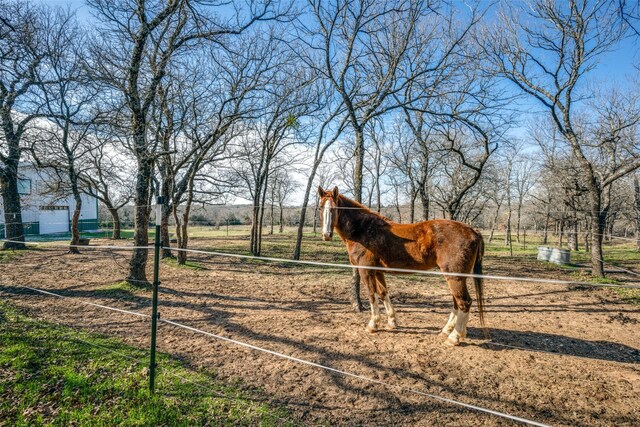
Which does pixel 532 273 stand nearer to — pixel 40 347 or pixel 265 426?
pixel 265 426

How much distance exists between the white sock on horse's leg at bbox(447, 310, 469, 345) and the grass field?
2.58m

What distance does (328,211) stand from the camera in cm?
430

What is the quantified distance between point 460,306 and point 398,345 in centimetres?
101

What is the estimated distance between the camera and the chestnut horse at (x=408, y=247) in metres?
4.06

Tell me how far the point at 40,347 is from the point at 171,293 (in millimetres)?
2984

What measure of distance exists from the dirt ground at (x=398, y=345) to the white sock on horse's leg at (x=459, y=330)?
0.54ft

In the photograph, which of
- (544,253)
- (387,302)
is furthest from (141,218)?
(544,253)

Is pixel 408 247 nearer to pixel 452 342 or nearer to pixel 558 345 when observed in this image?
pixel 452 342

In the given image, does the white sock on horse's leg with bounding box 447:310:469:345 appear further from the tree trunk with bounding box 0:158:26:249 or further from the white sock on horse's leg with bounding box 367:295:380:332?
the tree trunk with bounding box 0:158:26:249

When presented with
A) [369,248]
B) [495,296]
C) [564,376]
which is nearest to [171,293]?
[369,248]

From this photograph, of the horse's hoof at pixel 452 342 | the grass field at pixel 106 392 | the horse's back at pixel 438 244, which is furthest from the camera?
the horse's hoof at pixel 452 342

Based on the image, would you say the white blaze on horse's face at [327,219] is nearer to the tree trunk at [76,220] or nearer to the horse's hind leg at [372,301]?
the horse's hind leg at [372,301]

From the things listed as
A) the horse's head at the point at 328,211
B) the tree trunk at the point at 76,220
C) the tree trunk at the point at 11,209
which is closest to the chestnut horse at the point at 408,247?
the horse's head at the point at 328,211

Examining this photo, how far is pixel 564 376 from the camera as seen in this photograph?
11.1 ft
